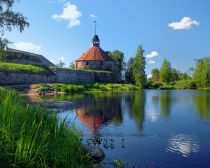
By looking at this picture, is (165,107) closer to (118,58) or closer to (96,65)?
(96,65)

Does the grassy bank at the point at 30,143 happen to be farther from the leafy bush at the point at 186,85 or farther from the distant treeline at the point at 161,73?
the leafy bush at the point at 186,85

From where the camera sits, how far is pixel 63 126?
9273 millimetres

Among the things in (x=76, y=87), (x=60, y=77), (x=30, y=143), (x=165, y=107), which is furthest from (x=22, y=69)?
(x=30, y=143)

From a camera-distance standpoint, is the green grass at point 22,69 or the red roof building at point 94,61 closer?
the green grass at point 22,69

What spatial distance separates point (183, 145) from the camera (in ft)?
49.0

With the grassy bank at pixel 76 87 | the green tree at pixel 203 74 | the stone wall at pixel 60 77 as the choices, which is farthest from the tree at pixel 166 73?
the grassy bank at pixel 76 87

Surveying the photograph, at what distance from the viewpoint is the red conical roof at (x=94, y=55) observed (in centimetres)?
9269

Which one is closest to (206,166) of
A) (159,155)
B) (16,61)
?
(159,155)

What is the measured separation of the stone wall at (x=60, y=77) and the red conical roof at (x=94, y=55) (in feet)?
20.5

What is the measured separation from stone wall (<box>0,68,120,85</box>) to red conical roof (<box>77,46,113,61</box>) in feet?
20.5

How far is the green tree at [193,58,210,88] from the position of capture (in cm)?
10381

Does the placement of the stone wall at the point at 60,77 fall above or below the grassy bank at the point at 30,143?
above

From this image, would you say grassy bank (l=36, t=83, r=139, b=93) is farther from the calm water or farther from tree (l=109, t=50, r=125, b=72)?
the calm water

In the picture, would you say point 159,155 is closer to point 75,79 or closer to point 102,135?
point 102,135
